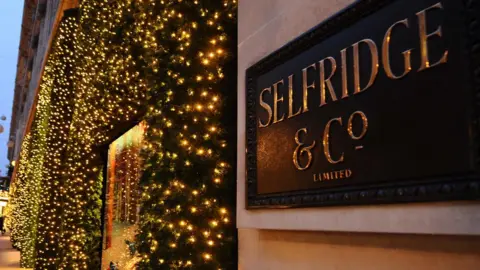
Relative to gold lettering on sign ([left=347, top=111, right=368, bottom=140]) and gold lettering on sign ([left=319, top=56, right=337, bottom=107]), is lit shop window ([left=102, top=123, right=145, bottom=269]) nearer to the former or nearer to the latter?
gold lettering on sign ([left=319, top=56, right=337, bottom=107])

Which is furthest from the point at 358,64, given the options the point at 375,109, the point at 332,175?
the point at 332,175

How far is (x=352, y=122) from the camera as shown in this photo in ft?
6.32

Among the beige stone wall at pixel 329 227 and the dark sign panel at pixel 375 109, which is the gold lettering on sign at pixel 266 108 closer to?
the dark sign panel at pixel 375 109

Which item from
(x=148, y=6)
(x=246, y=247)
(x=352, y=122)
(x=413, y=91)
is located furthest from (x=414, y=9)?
(x=148, y=6)

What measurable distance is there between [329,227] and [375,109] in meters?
0.56

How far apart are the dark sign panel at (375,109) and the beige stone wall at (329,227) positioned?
0.21 ft

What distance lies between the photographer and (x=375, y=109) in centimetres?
179

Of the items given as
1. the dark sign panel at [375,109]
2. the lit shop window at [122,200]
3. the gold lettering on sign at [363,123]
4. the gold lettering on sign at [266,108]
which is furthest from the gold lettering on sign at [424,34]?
the lit shop window at [122,200]

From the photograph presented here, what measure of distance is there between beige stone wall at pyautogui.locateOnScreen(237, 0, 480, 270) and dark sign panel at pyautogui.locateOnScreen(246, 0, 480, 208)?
6cm

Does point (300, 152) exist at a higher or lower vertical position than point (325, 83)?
lower

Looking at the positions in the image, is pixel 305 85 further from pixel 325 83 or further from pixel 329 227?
pixel 329 227

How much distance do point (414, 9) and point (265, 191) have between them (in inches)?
49.2

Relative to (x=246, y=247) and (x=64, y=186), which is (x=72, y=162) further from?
(x=246, y=247)

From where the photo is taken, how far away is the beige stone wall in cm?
151
